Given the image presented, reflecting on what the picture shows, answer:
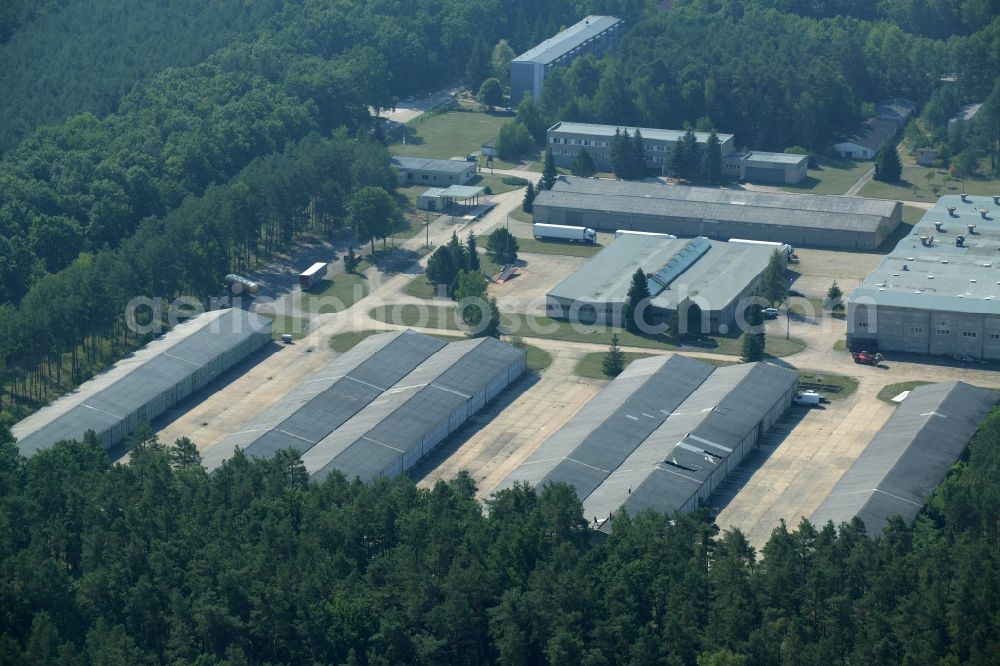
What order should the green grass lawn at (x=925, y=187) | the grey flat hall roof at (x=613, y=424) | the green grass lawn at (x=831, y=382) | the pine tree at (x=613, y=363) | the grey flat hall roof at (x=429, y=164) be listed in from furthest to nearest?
the grey flat hall roof at (x=429, y=164) < the green grass lawn at (x=925, y=187) < the pine tree at (x=613, y=363) < the green grass lawn at (x=831, y=382) < the grey flat hall roof at (x=613, y=424)

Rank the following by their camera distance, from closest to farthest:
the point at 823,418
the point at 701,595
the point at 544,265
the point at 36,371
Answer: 1. the point at 701,595
2. the point at 823,418
3. the point at 36,371
4. the point at 544,265

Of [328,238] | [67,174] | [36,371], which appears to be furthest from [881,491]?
[67,174]

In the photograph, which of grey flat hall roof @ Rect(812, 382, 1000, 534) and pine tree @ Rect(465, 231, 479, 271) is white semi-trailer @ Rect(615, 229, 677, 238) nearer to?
pine tree @ Rect(465, 231, 479, 271)

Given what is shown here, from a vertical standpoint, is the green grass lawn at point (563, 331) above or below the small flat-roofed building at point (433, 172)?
below

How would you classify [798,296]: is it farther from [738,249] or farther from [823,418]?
[823,418]

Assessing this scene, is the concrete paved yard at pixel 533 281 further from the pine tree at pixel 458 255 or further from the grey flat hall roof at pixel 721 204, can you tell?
the grey flat hall roof at pixel 721 204

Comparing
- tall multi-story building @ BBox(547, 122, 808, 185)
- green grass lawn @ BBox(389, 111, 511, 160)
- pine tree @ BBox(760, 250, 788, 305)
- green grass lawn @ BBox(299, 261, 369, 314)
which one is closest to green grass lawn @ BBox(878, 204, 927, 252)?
tall multi-story building @ BBox(547, 122, 808, 185)

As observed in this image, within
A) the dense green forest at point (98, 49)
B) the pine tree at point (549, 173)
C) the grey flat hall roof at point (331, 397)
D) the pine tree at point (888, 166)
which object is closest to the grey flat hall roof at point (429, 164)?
the pine tree at point (549, 173)
